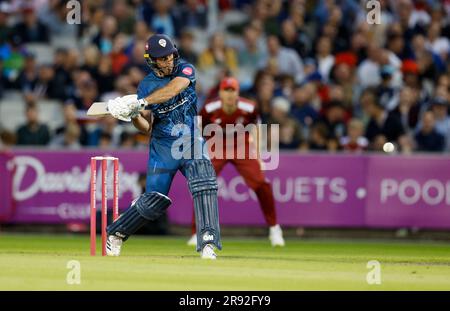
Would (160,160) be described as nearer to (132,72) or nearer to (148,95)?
(148,95)

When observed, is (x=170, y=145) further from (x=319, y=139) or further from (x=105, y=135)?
(x=319, y=139)

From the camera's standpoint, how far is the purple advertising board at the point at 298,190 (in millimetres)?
21859

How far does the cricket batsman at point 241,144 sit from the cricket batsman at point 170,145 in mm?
4303

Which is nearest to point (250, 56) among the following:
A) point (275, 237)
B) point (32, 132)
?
point (32, 132)

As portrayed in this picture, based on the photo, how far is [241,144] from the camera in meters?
19.2

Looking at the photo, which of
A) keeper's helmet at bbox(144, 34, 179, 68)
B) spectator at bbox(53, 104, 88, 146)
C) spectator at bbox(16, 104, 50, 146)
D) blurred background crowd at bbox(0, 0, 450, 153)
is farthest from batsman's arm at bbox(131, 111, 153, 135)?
spectator at bbox(53, 104, 88, 146)

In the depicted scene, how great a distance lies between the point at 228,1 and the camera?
27.4 m

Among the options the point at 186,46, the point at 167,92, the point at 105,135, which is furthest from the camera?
the point at 186,46

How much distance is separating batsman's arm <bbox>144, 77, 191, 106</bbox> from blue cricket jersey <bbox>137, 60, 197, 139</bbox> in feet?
0.69

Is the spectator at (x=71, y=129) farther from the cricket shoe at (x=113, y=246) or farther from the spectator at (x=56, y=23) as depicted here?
the cricket shoe at (x=113, y=246)

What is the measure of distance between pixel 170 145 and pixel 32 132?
29.3 feet

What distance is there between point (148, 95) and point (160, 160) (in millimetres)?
746

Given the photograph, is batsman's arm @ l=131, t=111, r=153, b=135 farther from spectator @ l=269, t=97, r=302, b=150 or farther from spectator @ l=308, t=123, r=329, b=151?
spectator @ l=308, t=123, r=329, b=151
